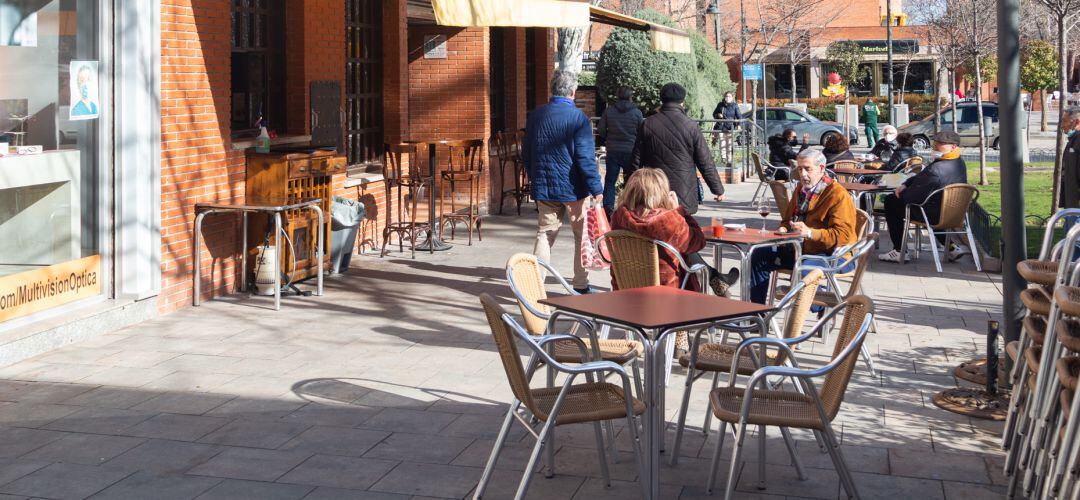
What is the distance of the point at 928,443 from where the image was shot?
5.96 m

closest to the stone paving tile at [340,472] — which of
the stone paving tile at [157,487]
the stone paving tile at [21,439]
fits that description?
the stone paving tile at [157,487]

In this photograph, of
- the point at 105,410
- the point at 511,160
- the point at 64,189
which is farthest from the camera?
the point at 511,160

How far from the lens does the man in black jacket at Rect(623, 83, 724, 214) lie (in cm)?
962

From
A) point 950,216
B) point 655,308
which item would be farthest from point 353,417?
point 950,216

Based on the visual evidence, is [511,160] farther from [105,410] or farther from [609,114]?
[105,410]

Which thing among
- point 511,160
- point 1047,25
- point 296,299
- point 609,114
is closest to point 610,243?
point 296,299

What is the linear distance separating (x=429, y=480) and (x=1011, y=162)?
3.56 meters

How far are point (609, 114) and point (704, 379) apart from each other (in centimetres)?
538

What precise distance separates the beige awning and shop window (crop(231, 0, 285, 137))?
227cm

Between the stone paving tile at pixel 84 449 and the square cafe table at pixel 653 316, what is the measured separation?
6.88 ft

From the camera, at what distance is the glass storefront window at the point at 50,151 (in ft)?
25.2

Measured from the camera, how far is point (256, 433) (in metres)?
6.05

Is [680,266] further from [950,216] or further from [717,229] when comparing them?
[950,216]

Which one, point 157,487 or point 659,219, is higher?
point 659,219
